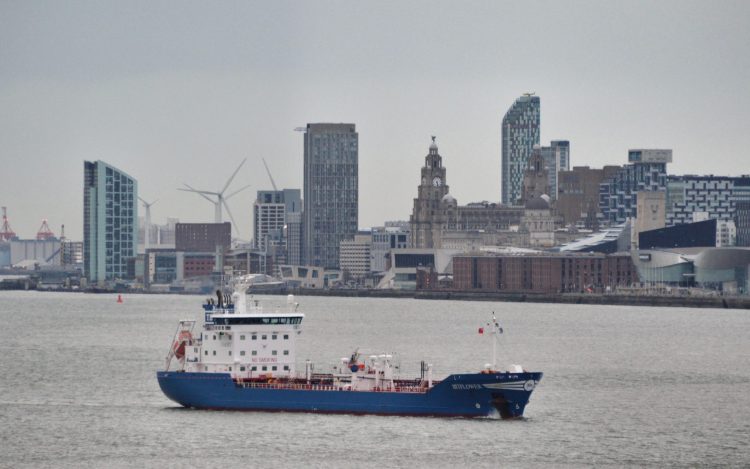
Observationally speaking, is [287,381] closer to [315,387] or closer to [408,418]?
[315,387]

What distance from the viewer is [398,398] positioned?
2338 inches

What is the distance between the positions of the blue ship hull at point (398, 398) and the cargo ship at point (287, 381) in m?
0.03

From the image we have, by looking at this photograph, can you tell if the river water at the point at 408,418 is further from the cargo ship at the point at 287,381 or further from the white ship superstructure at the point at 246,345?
the white ship superstructure at the point at 246,345

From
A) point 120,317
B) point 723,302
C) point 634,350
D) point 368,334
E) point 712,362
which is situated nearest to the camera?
point 712,362

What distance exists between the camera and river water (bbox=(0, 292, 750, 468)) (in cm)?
5309

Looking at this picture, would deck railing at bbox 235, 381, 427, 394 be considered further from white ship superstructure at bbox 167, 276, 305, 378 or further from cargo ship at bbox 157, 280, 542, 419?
white ship superstructure at bbox 167, 276, 305, 378

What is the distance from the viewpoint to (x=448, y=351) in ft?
312

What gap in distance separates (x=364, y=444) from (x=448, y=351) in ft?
134

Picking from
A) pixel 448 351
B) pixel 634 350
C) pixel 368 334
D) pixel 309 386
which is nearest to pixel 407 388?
pixel 309 386

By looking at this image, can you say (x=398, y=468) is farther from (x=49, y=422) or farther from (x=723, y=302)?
(x=723, y=302)

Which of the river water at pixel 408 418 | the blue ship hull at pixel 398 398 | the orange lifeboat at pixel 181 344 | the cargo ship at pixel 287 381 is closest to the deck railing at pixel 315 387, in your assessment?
the cargo ship at pixel 287 381

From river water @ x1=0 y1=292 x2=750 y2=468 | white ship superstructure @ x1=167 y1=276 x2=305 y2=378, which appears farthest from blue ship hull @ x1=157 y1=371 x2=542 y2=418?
white ship superstructure @ x1=167 y1=276 x2=305 y2=378

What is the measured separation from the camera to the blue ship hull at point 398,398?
193 ft

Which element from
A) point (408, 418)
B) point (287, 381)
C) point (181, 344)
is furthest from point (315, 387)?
point (181, 344)
